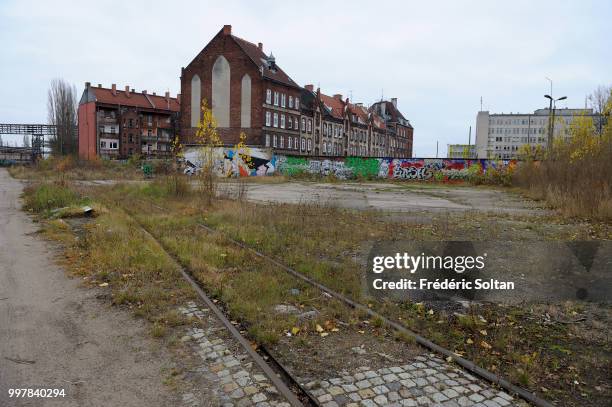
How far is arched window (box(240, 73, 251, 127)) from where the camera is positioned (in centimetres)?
5338

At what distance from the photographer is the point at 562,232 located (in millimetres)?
11539

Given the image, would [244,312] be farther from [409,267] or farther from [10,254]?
[10,254]

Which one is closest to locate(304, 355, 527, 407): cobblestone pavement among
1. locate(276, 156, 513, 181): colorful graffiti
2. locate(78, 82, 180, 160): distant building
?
locate(276, 156, 513, 181): colorful graffiti

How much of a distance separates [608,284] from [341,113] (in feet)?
233

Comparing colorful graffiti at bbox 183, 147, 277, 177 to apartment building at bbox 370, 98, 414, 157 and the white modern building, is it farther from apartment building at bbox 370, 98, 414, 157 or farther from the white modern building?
the white modern building

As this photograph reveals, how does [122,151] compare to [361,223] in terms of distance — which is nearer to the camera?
[361,223]

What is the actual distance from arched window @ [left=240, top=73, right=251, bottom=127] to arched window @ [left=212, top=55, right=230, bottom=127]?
6.04ft

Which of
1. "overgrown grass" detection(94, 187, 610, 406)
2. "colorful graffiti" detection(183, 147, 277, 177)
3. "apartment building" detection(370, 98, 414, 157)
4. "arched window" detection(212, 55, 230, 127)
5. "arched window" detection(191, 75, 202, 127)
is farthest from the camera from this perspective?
"apartment building" detection(370, 98, 414, 157)

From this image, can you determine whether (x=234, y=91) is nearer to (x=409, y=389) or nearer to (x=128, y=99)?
(x=128, y=99)

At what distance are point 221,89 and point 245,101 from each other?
3472 mm

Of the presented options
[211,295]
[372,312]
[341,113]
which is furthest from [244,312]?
[341,113]

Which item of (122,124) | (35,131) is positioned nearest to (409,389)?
(122,124)

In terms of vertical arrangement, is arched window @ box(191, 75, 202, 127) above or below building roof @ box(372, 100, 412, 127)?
below

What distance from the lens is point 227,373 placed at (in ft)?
13.6
